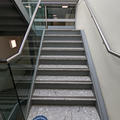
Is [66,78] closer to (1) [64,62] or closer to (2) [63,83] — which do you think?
(2) [63,83]

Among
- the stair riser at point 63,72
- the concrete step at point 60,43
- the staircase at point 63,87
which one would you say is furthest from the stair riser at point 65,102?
the concrete step at point 60,43

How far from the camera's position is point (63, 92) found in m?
2.22

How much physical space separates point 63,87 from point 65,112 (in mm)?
479

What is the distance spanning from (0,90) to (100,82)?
60.4 inches

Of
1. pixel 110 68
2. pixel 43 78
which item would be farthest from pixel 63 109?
pixel 110 68

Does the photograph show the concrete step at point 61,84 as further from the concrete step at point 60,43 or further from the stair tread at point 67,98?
the concrete step at point 60,43

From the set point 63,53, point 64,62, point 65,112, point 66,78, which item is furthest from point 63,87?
point 63,53

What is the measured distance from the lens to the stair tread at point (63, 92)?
214cm

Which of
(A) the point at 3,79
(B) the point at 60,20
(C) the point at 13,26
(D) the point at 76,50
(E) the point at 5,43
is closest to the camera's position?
(A) the point at 3,79

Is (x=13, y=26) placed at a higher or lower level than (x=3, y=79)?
higher

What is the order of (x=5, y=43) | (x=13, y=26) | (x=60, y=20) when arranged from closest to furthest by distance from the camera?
1. (x=13, y=26)
2. (x=5, y=43)
3. (x=60, y=20)

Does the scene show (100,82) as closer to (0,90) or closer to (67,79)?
(67,79)

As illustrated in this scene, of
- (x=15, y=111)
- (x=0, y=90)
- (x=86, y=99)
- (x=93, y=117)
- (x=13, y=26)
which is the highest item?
(x=13, y=26)

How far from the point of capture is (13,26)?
343cm
